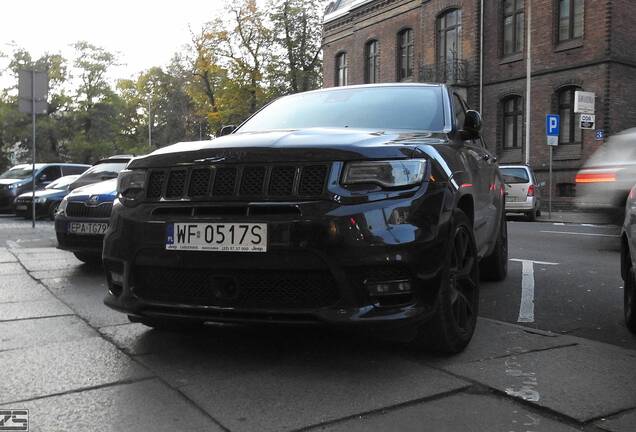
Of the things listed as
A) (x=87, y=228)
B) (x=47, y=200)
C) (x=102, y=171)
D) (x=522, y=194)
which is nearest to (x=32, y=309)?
(x=87, y=228)

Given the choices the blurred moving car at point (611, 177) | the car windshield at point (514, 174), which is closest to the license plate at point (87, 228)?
the blurred moving car at point (611, 177)

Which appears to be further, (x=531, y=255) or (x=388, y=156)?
(x=531, y=255)

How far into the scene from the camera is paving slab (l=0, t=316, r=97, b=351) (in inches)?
155

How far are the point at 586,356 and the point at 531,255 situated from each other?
215 inches

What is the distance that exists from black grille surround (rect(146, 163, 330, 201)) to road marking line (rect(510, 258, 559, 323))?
2.32 m

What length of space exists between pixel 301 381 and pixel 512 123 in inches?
1026

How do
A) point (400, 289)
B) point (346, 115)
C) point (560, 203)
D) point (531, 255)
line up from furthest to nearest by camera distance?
point (560, 203) → point (531, 255) → point (346, 115) → point (400, 289)

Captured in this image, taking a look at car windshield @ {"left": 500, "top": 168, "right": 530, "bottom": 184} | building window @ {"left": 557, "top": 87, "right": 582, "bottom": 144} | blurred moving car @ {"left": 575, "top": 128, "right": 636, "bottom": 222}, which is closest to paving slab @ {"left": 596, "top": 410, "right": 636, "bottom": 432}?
blurred moving car @ {"left": 575, "top": 128, "right": 636, "bottom": 222}

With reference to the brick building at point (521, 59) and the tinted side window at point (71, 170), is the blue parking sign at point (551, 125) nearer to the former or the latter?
the brick building at point (521, 59)

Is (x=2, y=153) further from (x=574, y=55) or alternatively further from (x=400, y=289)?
(x=400, y=289)

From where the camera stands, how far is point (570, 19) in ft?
80.8

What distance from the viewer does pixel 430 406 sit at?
2.79m

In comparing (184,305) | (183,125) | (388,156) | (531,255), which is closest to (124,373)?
(184,305)

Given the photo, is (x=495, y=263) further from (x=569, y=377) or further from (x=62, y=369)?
(x=62, y=369)
